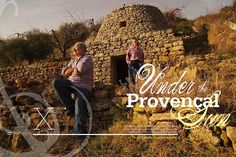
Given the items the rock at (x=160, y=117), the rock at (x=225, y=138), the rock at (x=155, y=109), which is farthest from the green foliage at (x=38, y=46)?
the rock at (x=225, y=138)

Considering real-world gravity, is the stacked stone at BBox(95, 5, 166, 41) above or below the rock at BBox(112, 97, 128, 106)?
above

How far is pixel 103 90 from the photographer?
725 cm

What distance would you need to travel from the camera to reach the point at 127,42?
14.0 meters

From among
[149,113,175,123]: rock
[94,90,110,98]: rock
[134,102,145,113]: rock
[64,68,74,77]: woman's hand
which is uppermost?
[64,68,74,77]: woman's hand

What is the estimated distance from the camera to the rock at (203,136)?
503cm

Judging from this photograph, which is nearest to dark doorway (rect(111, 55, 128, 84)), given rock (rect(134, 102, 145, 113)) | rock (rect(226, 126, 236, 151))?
rock (rect(134, 102, 145, 113))

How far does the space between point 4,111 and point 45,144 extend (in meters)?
1.42

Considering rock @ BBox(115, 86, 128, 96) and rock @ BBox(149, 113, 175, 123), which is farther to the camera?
rock @ BBox(115, 86, 128, 96)

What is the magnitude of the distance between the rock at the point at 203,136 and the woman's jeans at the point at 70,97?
5.70ft

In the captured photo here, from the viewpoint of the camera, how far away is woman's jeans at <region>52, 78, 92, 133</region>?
20.2 ft

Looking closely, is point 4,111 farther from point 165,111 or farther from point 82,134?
point 165,111

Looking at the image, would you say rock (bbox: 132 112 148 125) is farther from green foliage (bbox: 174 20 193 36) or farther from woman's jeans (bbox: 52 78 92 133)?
green foliage (bbox: 174 20 193 36)

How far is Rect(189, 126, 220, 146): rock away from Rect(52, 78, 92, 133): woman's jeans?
5.70 feet

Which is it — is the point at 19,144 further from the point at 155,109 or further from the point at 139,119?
the point at 155,109
